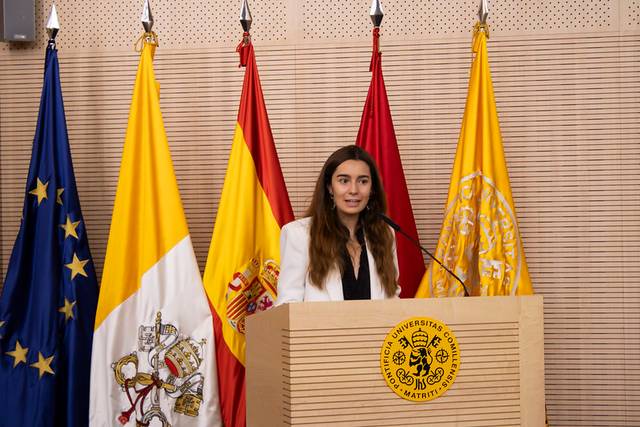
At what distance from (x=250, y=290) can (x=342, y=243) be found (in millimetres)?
953

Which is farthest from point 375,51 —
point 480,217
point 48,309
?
point 48,309

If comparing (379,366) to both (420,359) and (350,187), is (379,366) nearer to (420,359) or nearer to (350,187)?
(420,359)

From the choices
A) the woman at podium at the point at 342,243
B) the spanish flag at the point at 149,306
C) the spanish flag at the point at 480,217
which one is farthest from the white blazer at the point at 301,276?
the spanish flag at the point at 149,306

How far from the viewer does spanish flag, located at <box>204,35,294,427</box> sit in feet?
13.3

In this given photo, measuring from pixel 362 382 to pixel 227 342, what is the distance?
177 cm

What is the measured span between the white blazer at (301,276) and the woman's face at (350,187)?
156 millimetres

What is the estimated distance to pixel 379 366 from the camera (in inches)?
93.8

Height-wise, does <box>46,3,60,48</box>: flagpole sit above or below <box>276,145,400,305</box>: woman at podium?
above

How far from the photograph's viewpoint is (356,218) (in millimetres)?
3438

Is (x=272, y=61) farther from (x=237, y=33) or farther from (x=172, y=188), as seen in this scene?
(x=172, y=188)

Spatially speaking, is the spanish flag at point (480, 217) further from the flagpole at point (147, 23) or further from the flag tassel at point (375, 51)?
the flagpole at point (147, 23)

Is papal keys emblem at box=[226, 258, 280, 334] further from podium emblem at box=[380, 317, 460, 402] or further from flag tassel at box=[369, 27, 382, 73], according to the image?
podium emblem at box=[380, 317, 460, 402]

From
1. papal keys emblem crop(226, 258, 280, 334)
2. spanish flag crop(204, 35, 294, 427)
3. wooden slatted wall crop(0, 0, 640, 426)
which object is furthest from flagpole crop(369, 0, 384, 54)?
papal keys emblem crop(226, 258, 280, 334)

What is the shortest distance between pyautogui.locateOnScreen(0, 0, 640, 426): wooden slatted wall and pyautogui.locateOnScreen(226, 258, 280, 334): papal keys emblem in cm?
→ 63
